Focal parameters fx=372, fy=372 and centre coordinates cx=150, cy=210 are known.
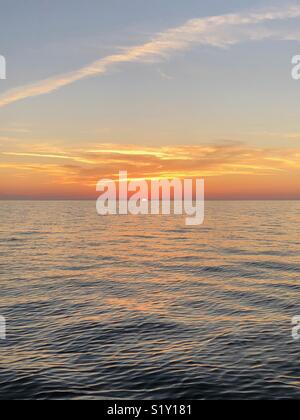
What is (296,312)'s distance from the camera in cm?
2561

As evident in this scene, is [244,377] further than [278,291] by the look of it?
No

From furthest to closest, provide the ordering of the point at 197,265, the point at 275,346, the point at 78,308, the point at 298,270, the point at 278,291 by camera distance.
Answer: the point at 197,265 < the point at 298,270 < the point at 278,291 < the point at 78,308 < the point at 275,346

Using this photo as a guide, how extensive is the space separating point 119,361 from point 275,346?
27.8ft

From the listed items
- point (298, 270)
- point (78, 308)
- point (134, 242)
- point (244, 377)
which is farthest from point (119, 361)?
point (134, 242)

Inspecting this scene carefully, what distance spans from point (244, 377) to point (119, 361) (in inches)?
238

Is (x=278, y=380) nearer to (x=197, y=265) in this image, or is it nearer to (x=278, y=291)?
(x=278, y=291)

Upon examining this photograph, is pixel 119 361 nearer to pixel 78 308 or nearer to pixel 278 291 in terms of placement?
pixel 78 308

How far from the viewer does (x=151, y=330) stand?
Answer: 75.6 feet

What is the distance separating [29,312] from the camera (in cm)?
2688

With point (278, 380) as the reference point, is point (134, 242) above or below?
above

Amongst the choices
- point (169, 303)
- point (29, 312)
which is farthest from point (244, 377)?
point (29, 312)

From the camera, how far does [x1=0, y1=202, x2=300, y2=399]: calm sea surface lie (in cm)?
1611

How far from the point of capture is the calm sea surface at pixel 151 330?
16.1 m

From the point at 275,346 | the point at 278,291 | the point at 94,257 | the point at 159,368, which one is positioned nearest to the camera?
the point at 159,368
